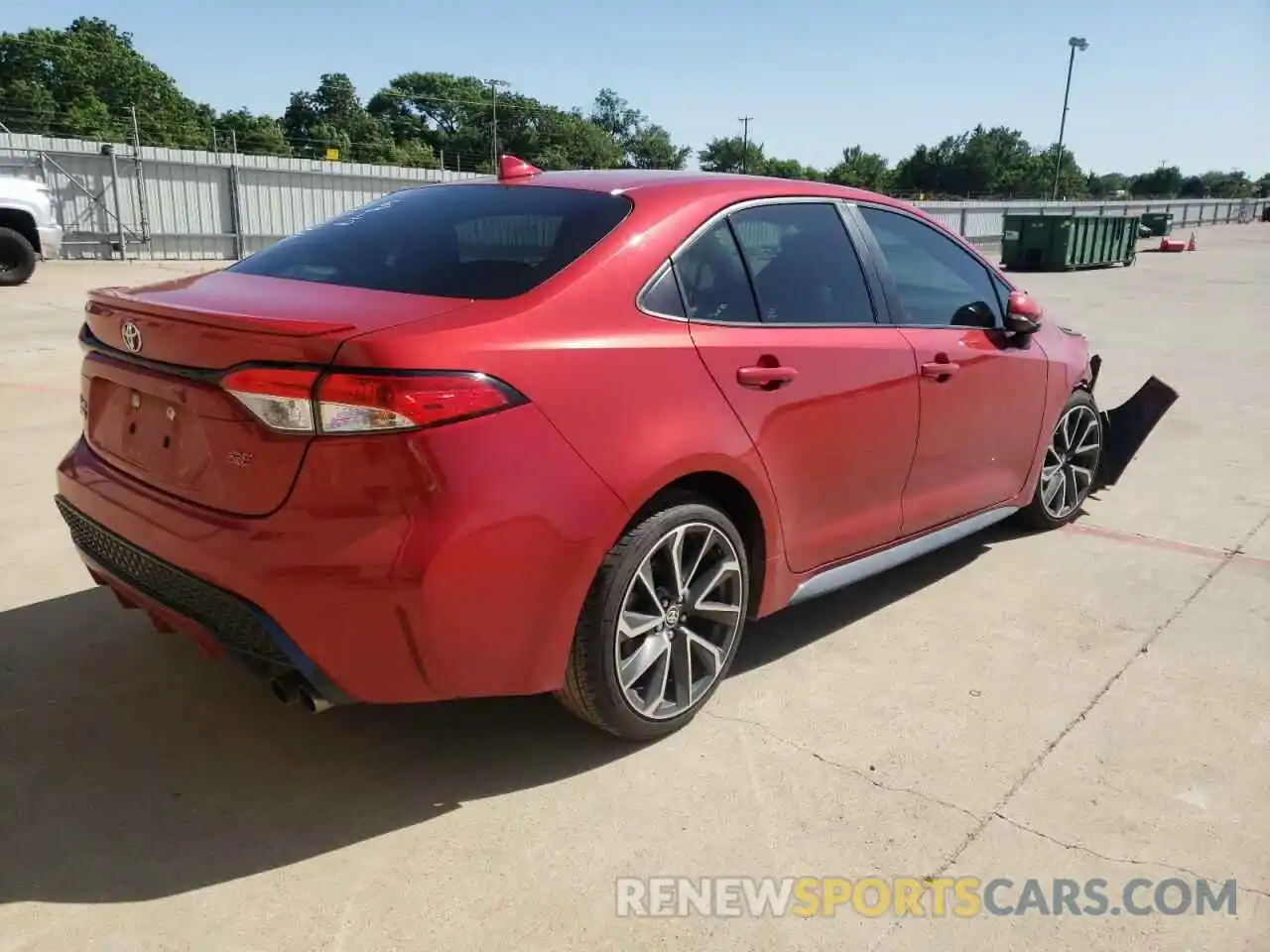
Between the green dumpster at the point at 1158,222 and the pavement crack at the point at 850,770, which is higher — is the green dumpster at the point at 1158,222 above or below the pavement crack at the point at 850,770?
above

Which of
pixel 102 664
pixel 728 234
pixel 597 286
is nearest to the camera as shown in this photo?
pixel 597 286

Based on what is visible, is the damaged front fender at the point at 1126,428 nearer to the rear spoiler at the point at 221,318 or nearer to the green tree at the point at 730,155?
the rear spoiler at the point at 221,318

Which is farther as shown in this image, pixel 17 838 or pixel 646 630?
pixel 646 630

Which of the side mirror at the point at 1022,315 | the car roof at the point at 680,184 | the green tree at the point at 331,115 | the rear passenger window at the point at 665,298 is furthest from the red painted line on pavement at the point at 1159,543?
the green tree at the point at 331,115

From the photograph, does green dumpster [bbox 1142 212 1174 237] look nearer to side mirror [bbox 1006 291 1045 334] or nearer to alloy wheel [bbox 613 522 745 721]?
side mirror [bbox 1006 291 1045 334]

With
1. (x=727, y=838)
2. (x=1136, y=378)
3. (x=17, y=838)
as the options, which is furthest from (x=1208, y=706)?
(x=1136, y=378)

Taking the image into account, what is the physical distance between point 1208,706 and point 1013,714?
0.67 meters

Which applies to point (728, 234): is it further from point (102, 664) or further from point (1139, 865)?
point (102, 664)

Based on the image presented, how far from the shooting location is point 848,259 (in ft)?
12.0

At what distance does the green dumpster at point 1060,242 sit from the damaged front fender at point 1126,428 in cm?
2308

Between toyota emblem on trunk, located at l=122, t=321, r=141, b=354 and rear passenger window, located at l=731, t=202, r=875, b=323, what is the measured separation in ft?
5.82

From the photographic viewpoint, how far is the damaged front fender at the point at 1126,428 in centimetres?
571

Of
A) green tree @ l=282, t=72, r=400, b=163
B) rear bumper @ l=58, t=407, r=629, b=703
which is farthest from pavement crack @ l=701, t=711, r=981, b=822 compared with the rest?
green tree @ l=282, t=72, r=400, b=163

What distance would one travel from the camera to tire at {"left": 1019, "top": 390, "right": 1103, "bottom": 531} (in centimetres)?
499
